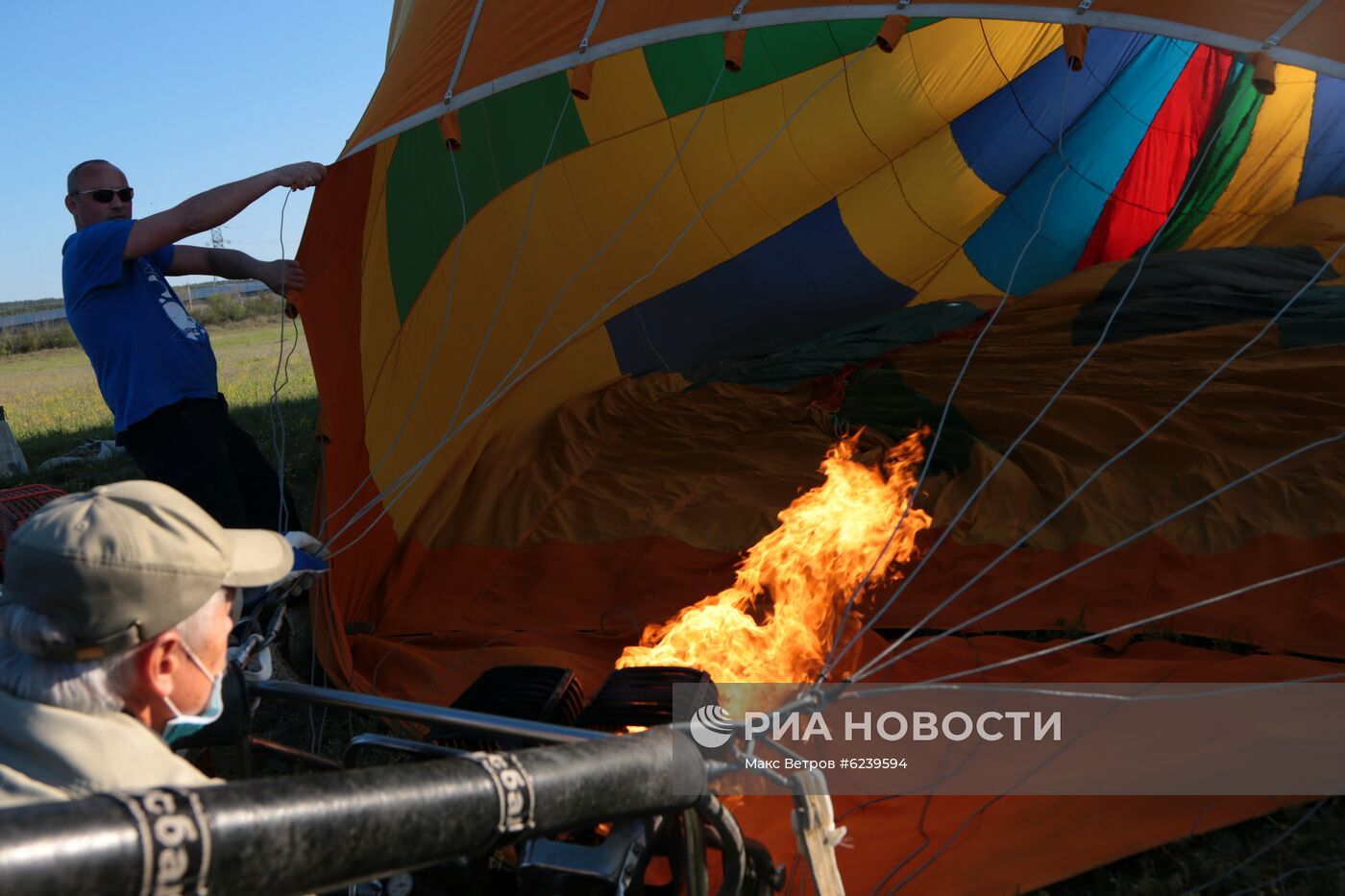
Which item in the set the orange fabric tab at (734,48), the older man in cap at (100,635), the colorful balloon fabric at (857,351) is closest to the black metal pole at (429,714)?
the older man in cap at (100,635)

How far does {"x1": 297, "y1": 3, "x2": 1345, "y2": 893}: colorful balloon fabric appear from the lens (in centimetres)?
293

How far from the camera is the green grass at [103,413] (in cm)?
585

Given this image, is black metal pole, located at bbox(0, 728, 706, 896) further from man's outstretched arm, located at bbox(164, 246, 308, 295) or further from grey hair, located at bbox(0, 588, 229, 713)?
man's outstretched arm, located at bbox(164, 246, 308, 295)

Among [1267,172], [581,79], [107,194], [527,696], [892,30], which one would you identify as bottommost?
[527,696]

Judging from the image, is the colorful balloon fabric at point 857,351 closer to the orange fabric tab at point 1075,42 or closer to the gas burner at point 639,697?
the orange fabric tab at point 1075,42

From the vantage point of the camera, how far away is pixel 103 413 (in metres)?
8.77

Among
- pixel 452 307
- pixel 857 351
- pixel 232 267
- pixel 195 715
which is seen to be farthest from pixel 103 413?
pixel 195 715

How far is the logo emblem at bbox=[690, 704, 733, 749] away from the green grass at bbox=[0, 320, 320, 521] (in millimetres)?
2283

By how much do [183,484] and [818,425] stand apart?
225 cm

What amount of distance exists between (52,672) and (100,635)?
55mm

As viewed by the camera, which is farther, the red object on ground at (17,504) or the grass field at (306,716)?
the red object on ground at (17,504)

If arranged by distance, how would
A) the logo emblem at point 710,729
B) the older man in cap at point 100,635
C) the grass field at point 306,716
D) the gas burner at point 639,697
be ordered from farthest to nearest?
the grass field at point 306,716
the gas burner at point 639,697
the logo emblem at point 710,729
the older man in cap at point 100,635

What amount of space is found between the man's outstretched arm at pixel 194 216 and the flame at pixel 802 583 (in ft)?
4.68

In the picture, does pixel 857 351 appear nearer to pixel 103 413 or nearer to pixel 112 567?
pixel 112 567
